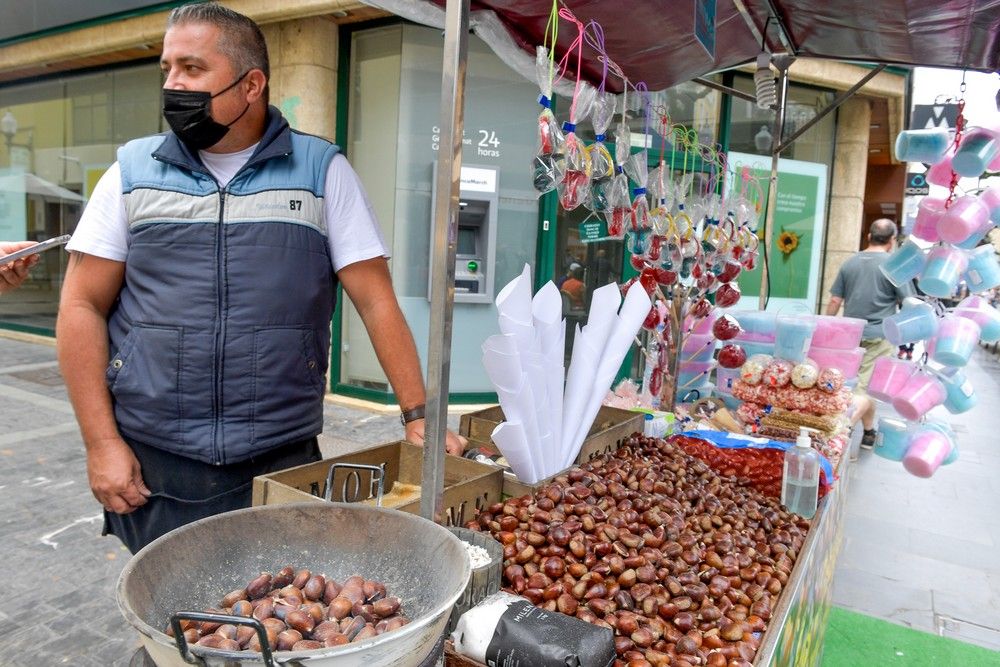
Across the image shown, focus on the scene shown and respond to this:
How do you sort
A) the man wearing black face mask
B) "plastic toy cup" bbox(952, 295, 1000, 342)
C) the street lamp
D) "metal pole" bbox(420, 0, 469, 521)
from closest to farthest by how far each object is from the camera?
"metal pole" bbox(420, 0, 469, 521)
the man wearing black face mask
"plastic toy cup" bbox(952, 295, 1000, 342)
the street lamp

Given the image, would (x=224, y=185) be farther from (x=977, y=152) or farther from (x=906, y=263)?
(x=906, y=263)

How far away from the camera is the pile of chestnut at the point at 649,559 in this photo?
55.6 inches

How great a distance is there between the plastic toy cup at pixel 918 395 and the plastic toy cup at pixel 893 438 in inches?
7.7

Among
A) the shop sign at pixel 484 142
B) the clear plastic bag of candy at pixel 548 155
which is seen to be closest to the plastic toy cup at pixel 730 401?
the clear plastic bag of candy at pixel 548 155

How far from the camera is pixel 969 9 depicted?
281 cm

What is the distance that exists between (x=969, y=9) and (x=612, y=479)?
2.48 metres

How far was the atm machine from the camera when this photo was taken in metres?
6.64

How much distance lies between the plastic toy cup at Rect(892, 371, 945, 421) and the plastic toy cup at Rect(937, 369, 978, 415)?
0.12 meters

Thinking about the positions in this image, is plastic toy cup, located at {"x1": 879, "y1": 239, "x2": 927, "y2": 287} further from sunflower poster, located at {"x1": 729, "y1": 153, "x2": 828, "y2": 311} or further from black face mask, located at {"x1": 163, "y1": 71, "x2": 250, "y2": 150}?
sunflower poster, located at {"x1": 729, "y1": 153, "x2": 828, "y2": 311}

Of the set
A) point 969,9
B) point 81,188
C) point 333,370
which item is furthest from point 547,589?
point 81,188

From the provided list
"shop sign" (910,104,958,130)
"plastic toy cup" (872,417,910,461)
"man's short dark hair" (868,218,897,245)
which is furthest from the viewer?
"shop sign" (910,104,958,130)

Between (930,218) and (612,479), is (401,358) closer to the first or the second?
(612,479)

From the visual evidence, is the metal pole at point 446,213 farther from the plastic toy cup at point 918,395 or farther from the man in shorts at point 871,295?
the man in shorts at point 871,295

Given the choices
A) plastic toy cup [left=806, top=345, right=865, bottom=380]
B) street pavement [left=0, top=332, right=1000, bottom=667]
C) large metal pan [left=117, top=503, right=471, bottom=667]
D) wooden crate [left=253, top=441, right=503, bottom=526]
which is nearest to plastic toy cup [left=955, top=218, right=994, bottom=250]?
plastic toy cup [left=806, top=345, right=865, bottom=380]
